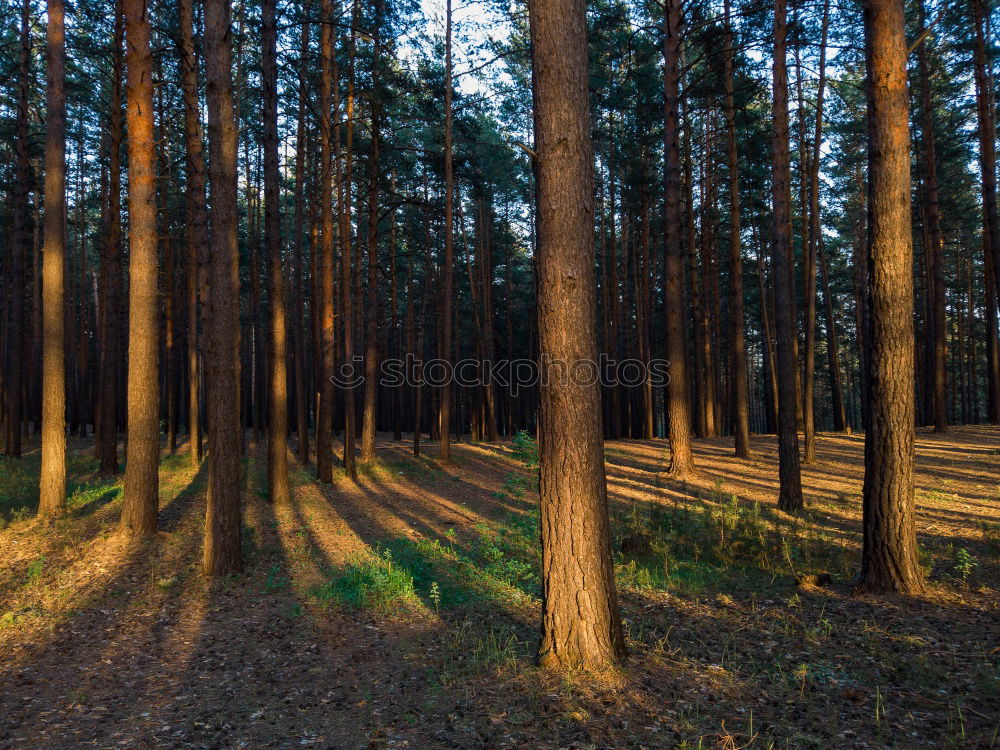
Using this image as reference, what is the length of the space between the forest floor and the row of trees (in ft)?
2.26

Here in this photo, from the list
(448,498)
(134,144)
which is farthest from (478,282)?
(134,144)

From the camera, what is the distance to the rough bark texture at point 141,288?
31.7ft

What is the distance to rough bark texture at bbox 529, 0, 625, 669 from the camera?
4.96m

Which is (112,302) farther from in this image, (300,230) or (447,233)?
(447,233)

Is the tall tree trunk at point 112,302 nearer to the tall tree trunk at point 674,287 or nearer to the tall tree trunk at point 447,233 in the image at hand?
the tall tree trunk at point 447,233

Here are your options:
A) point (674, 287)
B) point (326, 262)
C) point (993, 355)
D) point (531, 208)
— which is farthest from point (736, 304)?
point (531, 208)

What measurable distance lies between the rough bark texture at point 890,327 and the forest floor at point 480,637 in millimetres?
568

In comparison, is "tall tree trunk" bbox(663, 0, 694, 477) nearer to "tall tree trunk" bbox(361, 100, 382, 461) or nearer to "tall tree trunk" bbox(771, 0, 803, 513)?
"tall tree trunk" bbox(771, 0, 803, 513)

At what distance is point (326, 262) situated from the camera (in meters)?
15.4

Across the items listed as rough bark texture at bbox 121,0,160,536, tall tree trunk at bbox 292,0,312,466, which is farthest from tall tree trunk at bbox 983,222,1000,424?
rough bark texture at bbox 121,0,160,536

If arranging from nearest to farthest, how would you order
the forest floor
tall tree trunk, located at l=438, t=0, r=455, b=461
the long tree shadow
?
the forest floor → the long tree shadow → tall tree trunk, located at l=438, t=0, r=455, b=461

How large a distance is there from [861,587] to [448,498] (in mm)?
10188

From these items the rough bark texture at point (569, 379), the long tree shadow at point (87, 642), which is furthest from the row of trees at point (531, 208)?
the long tree shadow at point (87, 642)

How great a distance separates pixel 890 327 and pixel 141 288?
35.5ft
